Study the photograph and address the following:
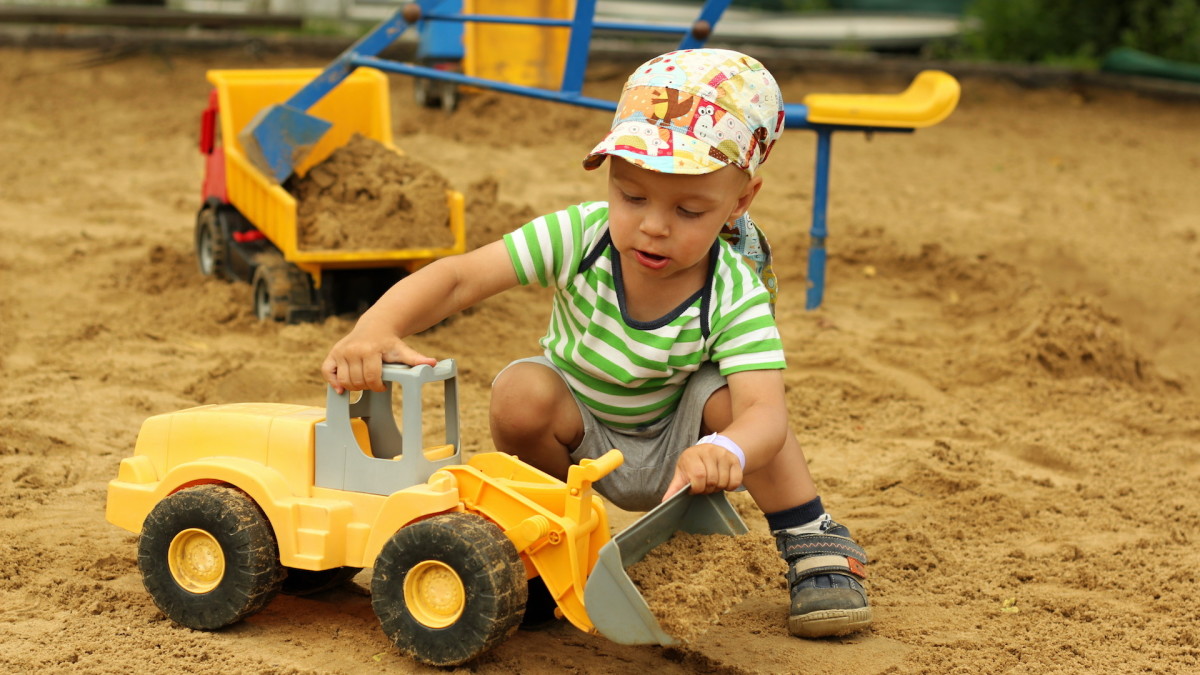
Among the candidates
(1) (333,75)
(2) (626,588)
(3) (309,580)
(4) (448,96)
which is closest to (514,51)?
(4) (448,96)

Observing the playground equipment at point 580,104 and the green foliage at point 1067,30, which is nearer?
the playground equipment at point 580,104

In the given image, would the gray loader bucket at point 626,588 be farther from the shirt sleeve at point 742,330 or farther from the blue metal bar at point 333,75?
the blue metal bar at point 333,75

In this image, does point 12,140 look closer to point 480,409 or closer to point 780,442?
point 480,409

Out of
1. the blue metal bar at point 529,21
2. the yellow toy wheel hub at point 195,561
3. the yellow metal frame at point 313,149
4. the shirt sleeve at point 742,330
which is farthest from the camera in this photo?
the blue metal bar at point 529,21

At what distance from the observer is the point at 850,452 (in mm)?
3215

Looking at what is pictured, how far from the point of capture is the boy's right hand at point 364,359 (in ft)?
6.54

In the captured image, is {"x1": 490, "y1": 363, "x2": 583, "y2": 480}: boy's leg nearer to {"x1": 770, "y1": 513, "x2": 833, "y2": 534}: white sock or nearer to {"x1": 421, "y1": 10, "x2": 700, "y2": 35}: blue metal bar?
{"x1": 770, "y1": 513, "x2": 833, "y2": 534}: white sock

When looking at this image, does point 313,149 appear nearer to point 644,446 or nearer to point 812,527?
point 644,446

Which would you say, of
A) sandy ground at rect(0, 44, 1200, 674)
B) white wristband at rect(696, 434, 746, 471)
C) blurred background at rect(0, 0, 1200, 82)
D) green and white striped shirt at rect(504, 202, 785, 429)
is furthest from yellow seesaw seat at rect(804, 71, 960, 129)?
blurred background at rect(0, 0, 1200, 82)

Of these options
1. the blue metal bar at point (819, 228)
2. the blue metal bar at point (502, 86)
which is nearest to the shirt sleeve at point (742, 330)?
the blue metal bar at point (502, 86)

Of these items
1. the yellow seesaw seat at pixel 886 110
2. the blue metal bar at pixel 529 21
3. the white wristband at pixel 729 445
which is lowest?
the white wristband at pixel 729 445

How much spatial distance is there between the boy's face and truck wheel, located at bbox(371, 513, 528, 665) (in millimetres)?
500

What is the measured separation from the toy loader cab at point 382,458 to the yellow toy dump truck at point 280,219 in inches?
70.4

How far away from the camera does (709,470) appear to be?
1923mm
